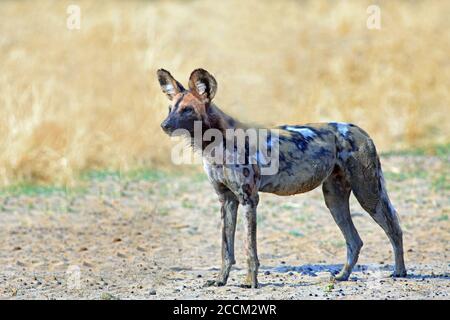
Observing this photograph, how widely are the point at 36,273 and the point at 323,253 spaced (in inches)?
115

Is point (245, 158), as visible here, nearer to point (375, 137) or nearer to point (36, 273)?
point (36, 273)

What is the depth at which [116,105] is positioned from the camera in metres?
14.6

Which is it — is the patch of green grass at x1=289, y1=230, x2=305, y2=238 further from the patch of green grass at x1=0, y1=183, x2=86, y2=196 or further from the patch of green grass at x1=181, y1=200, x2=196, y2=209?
the patch of green grass at x1=0, y1=183, x2=86, y2=196

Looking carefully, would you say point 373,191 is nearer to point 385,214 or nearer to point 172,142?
point 385,214

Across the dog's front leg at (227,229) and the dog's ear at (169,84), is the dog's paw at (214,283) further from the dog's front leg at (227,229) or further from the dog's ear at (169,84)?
the dog's ear at (169,84)

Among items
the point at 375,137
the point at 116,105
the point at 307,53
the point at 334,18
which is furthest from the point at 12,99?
the point at 334,18

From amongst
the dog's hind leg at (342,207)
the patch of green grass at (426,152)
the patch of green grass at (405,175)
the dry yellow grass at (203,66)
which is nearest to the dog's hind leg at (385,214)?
the dog's hind leg at (342,207)

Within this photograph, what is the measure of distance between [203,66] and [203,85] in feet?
33.9

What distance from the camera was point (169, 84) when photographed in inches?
278

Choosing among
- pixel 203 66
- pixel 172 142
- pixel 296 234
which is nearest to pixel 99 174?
pixel 172 142

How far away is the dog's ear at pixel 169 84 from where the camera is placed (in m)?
7.00

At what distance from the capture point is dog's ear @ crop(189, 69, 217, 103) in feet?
22.5

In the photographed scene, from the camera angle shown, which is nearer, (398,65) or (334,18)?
(398,65)
